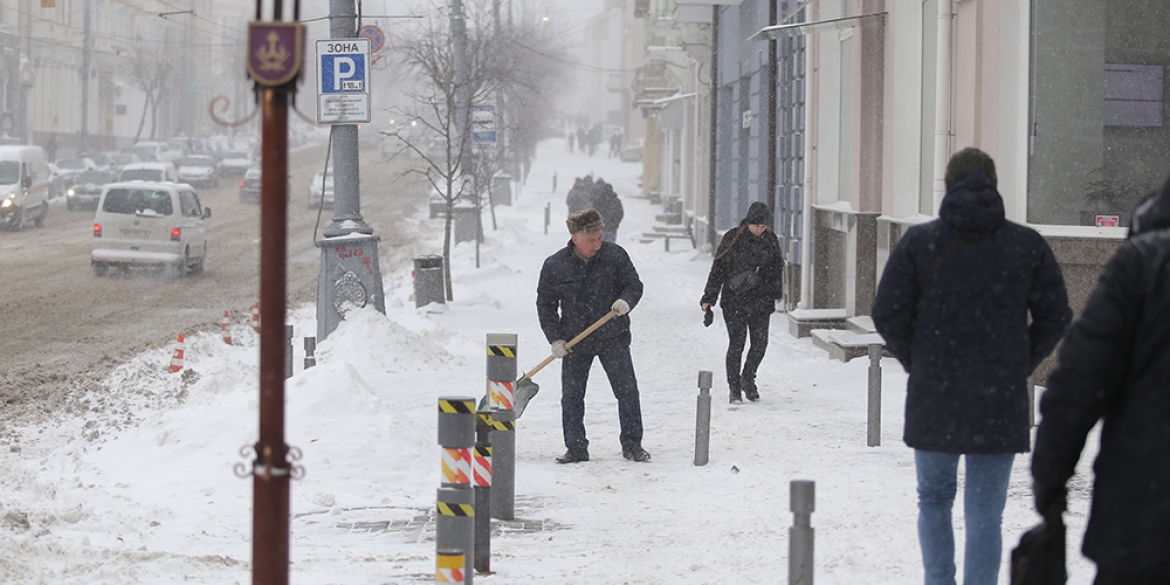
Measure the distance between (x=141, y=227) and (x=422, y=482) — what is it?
51.2 feet

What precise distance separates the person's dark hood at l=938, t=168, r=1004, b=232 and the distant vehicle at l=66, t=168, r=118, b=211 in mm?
37825

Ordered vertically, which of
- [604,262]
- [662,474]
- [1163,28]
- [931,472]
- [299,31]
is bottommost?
[662,474]

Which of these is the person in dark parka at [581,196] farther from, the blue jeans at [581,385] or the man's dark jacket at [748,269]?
the blue jeans at [581,385]

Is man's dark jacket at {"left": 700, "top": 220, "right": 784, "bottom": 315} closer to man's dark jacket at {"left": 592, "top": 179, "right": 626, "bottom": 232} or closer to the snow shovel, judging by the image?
the snow shovel

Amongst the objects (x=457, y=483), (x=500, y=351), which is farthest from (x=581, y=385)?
(x=457, y=483)

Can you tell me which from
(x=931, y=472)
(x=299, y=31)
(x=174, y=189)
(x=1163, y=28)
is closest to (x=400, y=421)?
(x=931, y=472)

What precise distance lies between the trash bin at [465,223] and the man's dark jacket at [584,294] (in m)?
17.8

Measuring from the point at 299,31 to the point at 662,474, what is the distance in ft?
17.0

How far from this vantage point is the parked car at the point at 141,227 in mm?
21453

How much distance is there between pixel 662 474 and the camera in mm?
8141

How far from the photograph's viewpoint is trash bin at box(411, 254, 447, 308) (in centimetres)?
1706

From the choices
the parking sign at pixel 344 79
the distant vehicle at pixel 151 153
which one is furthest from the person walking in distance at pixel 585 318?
the distant vehicle at pixel 151 153

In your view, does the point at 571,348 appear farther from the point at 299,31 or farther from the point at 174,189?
the point at 174,189

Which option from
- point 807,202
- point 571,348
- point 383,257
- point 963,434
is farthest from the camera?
point 383,257
